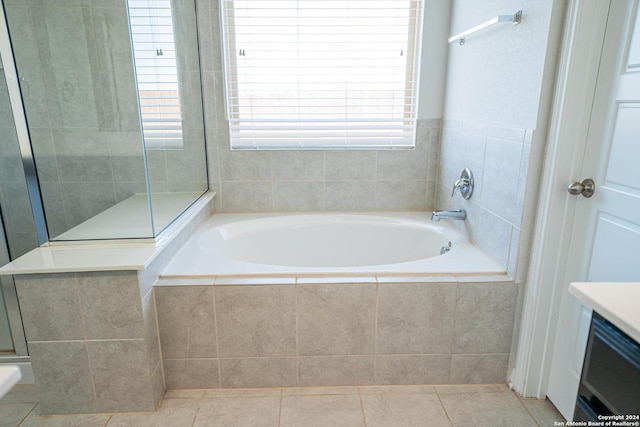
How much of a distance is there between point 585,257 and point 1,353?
2559mm

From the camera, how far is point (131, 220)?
6.18 ft

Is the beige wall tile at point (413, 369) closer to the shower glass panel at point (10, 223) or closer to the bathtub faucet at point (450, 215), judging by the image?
the bathtub faucet at point (450, 215)

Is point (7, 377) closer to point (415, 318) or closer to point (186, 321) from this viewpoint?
point (186, 321)

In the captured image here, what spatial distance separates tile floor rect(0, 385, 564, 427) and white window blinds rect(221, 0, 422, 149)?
147 centimetres

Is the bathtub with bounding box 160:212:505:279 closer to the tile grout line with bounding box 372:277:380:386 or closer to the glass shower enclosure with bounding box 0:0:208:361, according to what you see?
the glass shower enclosure with bounding box 0:0:208:361

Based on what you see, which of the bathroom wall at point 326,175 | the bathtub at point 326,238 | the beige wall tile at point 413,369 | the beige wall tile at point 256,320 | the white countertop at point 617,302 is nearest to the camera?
the white countertop at point 617,302

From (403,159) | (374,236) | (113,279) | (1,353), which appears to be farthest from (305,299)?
(1,353)

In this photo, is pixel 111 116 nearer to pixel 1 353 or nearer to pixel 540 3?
pixel 1 353

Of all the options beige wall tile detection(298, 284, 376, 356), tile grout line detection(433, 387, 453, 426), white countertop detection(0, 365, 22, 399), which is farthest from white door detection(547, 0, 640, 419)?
white countertop detection(0, 365, 22, 399)

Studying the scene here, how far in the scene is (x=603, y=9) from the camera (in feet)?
4.53

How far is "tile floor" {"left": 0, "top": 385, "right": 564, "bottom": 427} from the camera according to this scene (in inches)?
64.9

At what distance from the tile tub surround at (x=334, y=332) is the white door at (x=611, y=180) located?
0.28m

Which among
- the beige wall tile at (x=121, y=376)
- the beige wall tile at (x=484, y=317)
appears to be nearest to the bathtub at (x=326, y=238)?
the beige wall tile at (x=484, y=317)

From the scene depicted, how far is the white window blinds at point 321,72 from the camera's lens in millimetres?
2445
